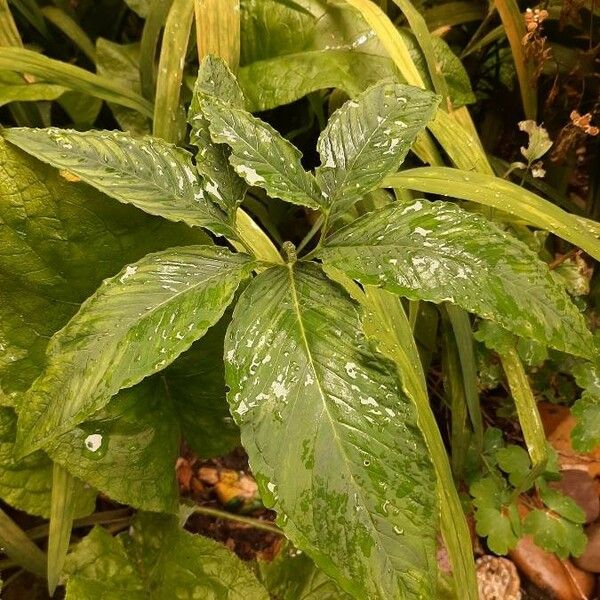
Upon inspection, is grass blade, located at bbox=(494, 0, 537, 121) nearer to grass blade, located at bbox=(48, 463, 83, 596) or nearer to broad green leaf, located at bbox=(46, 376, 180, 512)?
broad green leaf, located at bbox=(46, 376, 180, 512)

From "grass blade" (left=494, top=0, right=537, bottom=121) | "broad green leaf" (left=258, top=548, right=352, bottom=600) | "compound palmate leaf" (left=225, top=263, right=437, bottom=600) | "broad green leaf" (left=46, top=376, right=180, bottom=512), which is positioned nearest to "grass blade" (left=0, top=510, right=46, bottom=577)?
"broad green leaf" (left=46, top=376, right=180, bottom=512)

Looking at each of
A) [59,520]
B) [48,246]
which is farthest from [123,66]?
[59,520]

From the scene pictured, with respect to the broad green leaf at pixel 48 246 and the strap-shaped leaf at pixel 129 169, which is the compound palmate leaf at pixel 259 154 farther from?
the broad green leaf at pixel 48 246

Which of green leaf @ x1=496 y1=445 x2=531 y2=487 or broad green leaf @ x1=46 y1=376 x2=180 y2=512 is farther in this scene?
green leaf @ x1=496 y1=445 x2=531 y2=487

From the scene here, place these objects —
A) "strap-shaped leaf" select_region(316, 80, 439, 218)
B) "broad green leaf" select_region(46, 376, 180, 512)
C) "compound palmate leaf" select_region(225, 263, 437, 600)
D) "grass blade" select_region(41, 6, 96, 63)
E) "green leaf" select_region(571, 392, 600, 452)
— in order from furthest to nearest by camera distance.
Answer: "grass blade" select_region(41, 6, 96, 63) < "green leaf" select_region(571, 392, 600, 452) < "broad green leaf" select_region(46, 376, 180, 512) < "strap-shaped leaf" select_region(316, 80, 439, 218) < "compound palmate leaf" select_region(225, 263, 437, 600)

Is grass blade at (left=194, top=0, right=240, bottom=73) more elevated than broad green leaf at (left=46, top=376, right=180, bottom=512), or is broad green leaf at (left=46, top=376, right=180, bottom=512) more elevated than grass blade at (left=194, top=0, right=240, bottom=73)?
grass blade at (left=194, top=0, right=240, bottom=73)

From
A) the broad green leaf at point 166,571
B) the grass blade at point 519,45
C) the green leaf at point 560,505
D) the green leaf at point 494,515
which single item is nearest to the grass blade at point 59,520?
the broad green leaf at point 166,571

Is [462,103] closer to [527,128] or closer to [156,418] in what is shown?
[527,128]
